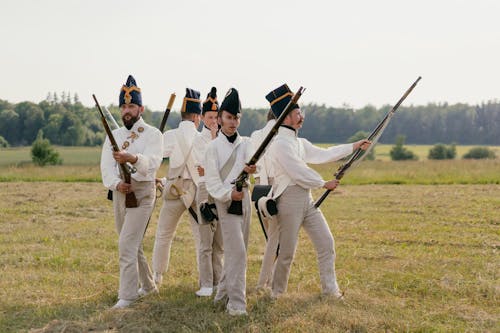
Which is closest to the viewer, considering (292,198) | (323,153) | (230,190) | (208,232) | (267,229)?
(230,190)

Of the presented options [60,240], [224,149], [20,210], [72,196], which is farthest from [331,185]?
[72,196]

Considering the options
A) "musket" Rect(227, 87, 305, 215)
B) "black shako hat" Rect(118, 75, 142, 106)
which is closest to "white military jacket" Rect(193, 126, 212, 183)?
"black shako hat" Rect(118, 75, 142, 106)

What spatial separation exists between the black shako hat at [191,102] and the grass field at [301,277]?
2.23 metres

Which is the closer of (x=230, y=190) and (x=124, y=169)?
(x=230, y=190)

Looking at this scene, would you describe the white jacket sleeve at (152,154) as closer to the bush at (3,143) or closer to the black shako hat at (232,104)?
the black shako hat at (232,104)

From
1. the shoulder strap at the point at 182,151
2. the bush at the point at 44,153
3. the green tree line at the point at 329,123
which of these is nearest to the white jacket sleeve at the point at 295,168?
the shoulder strap at the point at 182,151

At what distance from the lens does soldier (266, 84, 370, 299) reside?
6641mm

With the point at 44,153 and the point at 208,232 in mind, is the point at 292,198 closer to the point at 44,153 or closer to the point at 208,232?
the point at 208,232

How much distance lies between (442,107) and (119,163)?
11316 centimetres

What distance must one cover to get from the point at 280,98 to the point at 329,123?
89.1m

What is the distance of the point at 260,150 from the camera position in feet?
19.4

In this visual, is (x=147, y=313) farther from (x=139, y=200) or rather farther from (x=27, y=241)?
(x=27, y=241)

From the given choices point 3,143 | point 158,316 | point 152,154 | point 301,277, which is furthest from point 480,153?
point 3,143

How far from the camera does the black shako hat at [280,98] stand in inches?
265
